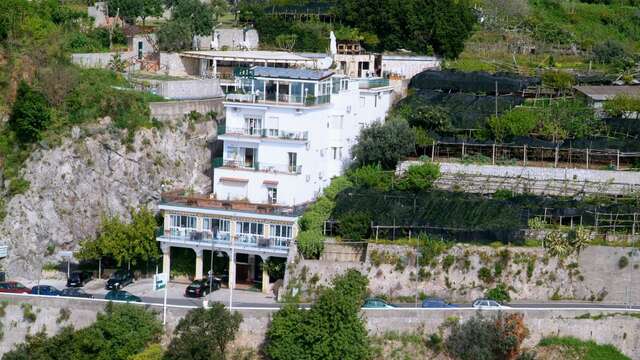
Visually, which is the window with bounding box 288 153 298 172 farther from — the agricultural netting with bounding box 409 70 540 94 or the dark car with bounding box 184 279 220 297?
the agricultural netting with bounding box 409 70 540 94

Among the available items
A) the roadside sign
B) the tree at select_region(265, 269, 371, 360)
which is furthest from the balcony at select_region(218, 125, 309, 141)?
the tree at select_region(265, 269, 371, 360)

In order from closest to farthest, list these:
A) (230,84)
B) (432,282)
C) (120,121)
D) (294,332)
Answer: (294,332) < (432,282) < (120,121) < (230,84)

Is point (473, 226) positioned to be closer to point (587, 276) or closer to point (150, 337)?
point (587, 276)

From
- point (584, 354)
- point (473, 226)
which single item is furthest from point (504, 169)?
point (584, 354)

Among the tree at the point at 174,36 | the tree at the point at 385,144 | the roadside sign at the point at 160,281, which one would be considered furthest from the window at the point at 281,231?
the tree at the point at 174,36

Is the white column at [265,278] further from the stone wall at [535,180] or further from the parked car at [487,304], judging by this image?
the stone wall at [535,180]

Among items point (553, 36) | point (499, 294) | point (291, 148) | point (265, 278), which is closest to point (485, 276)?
point (499, 294)
